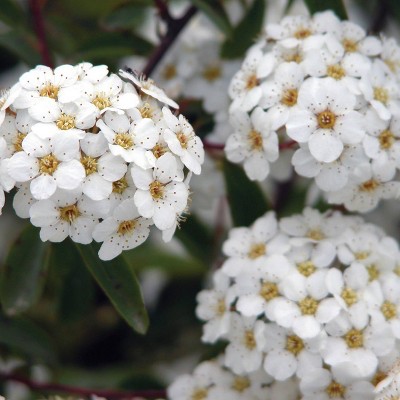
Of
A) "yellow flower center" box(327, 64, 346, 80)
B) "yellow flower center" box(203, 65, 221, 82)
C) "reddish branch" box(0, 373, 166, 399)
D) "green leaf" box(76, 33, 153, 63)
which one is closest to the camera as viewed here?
"yellow flower center" box(327, 64, 346, 80)

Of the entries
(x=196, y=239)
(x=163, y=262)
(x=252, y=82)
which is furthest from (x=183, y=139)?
(x=163, y=262)

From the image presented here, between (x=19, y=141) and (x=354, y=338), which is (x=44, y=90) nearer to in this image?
(x=19, y=141)

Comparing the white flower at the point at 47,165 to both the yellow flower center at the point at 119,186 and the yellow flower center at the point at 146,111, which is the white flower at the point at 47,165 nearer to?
the yellow flower center at the point at 119,186

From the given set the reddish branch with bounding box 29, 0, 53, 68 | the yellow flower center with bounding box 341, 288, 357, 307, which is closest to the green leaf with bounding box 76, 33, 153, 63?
the reddish branch with bounding box 29, 0, 53, 68

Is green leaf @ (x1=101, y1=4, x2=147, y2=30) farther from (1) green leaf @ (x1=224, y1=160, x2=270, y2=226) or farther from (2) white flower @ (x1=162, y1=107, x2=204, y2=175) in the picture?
(2) white flower @ (x1=162, y1=107, x2=204, y2=175)

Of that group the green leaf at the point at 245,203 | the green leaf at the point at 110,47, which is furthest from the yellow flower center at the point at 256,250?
the green leaf at the point at 110,47

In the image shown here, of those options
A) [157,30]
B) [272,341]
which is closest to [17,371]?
[272,341]
